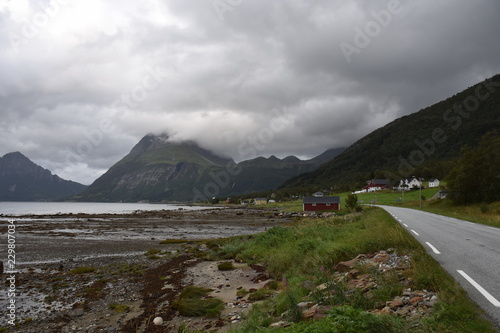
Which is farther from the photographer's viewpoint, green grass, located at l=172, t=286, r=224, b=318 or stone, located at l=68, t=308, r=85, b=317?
stone, located at l=68, t=308, r=85, b=317

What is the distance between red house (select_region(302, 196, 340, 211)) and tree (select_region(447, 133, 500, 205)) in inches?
1863

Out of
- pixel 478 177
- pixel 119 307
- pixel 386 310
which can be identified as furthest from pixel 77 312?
pixel 478 177

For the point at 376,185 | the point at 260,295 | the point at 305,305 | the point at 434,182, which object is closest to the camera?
the point at 305,305

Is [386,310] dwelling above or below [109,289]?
above

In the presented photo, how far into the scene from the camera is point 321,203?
102750mm

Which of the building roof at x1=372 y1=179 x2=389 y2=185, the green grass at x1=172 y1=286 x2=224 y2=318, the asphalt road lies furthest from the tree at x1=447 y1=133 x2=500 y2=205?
the building roof at x1=372 y1=179 x2=389 y2=185

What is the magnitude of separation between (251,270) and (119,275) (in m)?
8.63

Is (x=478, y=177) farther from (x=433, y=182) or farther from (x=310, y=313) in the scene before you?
(x=433, y=182)

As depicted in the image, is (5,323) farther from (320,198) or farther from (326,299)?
(320,198)

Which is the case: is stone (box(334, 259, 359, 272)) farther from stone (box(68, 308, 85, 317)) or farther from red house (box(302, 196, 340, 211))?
red house (box(302, 196, 340, 211))

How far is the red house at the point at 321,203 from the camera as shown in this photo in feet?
332

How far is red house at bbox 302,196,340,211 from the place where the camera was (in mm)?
101181

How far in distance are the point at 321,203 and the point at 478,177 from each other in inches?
2128

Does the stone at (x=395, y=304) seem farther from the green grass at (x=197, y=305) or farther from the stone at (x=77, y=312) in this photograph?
the stone at (x=77, y=312)
